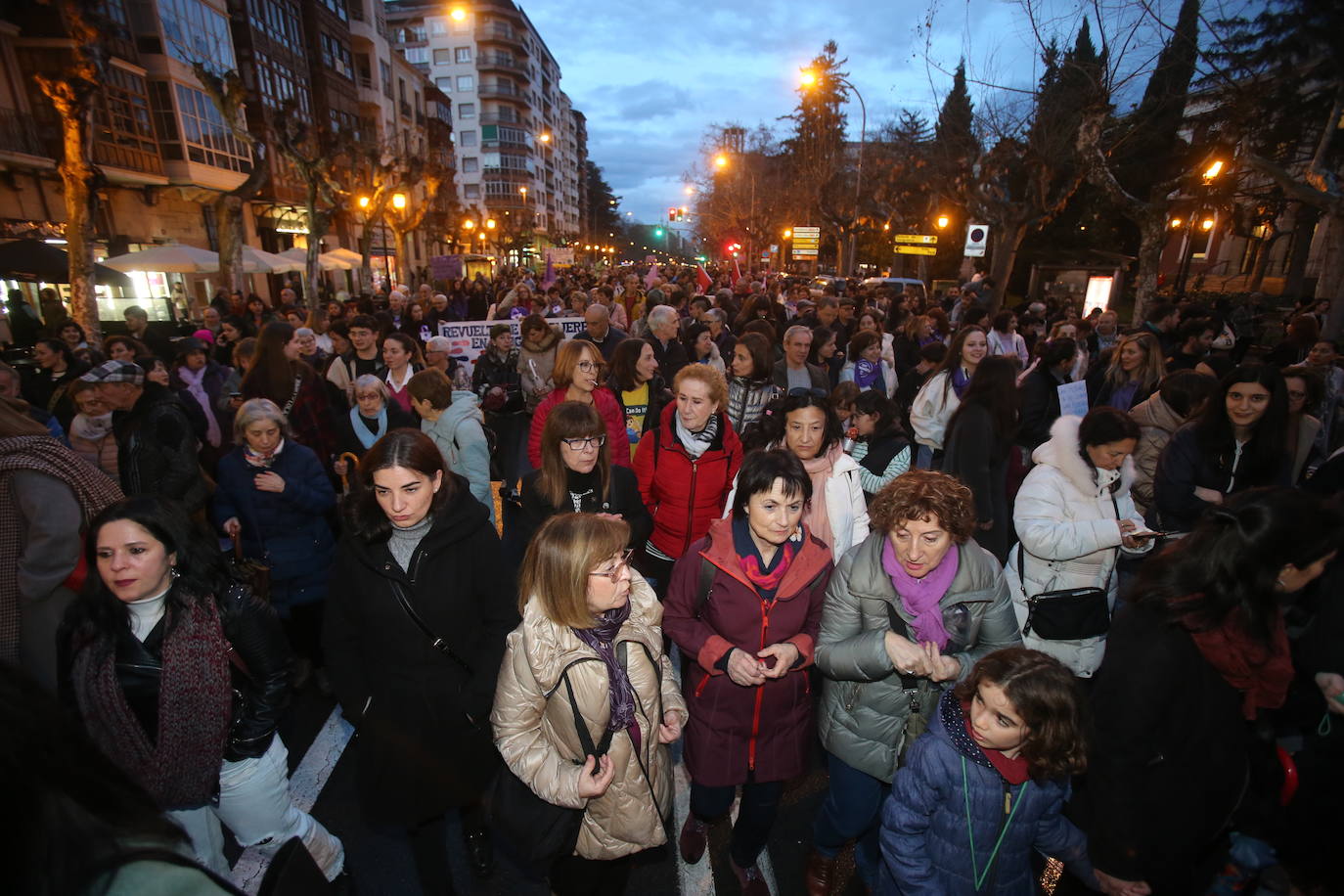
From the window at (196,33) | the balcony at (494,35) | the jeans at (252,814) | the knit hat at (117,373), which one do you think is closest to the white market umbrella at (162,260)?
the window at (196,33)

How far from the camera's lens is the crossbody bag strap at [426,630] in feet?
7.84

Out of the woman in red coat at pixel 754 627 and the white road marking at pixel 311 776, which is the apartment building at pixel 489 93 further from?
the woman in red coat at pixel 754 627

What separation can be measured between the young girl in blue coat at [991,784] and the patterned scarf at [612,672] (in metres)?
0.97

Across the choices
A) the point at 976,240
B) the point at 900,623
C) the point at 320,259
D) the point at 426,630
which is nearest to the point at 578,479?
the point at 426,630

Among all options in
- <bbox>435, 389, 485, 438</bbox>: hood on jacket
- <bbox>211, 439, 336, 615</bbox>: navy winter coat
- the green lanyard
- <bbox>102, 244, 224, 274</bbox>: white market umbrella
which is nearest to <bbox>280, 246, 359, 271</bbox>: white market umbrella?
<bbox>102, 244, 224, 274</bbox>: white market umbrella

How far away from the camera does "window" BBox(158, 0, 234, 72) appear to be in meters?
20.5

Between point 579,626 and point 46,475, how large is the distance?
242 centimetres

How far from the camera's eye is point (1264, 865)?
2527 millimetres

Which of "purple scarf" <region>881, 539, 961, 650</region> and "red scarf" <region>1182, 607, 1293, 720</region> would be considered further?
"purple scarf" <region>881, 539, 961, 650</region>

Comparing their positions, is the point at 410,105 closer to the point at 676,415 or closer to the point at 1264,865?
the point at 676,415

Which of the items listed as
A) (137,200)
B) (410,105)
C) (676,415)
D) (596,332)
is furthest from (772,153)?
(676,415)

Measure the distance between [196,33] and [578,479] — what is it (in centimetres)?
2896

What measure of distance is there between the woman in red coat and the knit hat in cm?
408

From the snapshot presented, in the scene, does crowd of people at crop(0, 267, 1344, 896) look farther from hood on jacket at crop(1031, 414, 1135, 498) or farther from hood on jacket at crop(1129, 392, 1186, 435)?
hood on jacket at crop(1129, 392, 1186, 435)
